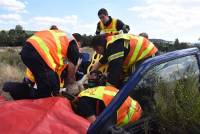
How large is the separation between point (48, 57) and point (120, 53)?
873 mm

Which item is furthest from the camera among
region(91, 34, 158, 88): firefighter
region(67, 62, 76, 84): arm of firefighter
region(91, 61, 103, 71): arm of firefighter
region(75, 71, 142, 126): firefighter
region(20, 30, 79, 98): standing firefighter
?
region(91, 61, 103, 71): arm of firefighter

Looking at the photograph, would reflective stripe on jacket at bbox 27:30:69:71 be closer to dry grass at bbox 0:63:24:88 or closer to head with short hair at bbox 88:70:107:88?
head with short hair at bbox 88:70:107:88

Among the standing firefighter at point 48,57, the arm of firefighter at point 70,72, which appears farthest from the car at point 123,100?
the arm of firefighter at point 70,72

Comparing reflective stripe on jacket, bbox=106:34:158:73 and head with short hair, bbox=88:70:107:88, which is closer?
head with short hair, bbox=88:70:107:88

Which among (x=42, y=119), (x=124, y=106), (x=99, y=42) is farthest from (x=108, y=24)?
(x=42, y=119)

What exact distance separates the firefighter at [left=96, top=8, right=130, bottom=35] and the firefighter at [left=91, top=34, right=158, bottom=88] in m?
3.78

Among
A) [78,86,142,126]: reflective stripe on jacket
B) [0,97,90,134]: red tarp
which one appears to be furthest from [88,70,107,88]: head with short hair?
[0,97,90,134]: red tarp

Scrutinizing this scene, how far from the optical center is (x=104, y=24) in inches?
413

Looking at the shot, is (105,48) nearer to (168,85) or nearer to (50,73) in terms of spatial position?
(50,73)

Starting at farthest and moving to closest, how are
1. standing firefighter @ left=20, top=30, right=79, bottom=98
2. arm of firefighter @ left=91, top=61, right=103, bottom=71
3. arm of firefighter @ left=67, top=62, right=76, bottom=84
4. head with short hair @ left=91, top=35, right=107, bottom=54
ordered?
arm of firefighter @ left=91, top=61, right=103, bottom=71 → head with short hair @ left=91, top=35, right=107, bottom=54 → arm of firefighter @ left=67, top=62, right=76, bottom=84 → standing firefighter @ left=20, top=30, right=79, bottom=98

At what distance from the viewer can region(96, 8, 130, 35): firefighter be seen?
33.9 ft

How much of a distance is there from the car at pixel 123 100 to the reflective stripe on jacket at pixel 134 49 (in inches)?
58.6

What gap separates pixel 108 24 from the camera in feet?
34.7

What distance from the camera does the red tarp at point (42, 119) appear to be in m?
3.85
